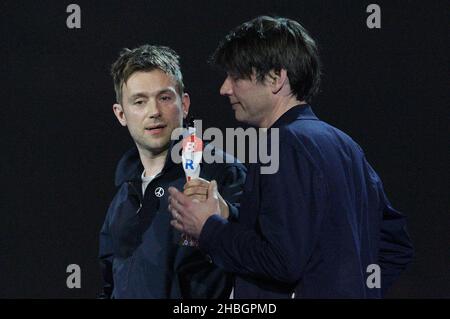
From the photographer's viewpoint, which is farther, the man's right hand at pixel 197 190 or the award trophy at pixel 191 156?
the award trophy at pixel 191 156

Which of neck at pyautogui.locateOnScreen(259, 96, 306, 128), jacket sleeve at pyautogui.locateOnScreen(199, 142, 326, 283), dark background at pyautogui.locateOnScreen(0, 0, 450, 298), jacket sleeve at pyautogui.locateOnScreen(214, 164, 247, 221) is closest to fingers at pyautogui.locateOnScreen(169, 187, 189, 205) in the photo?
jacket sleeve at pyautogui.locateOnScreen(199, 142, 326, 283)

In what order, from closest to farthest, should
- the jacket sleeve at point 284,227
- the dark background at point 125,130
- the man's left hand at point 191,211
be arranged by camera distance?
the jacket sleeve at point 284,227, the man's left hand at point 191,211, the dark background at point 125,130

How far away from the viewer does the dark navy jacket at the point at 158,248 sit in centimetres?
183

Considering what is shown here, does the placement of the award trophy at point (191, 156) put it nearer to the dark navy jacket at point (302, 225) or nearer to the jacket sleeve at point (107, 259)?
the dark navy jacket at point (302, 225)

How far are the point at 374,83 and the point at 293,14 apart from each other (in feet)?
1.32

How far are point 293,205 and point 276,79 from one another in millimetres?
325

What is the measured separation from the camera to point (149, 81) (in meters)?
2.03

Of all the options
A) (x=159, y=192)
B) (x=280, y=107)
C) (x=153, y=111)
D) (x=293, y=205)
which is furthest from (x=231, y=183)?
(x=293, y=205)

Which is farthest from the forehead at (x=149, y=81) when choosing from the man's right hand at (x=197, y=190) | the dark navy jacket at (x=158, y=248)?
the man's right hand at (x=197, y=190)

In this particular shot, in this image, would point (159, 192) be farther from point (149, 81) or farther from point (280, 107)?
point (280, 107)

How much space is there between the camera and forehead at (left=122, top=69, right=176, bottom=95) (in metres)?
2.03

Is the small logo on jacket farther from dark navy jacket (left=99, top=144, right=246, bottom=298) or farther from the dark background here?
the dark background

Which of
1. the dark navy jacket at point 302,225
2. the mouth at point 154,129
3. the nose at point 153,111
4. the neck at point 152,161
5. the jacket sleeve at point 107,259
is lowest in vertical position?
the jacket sleeve at point 107,259
